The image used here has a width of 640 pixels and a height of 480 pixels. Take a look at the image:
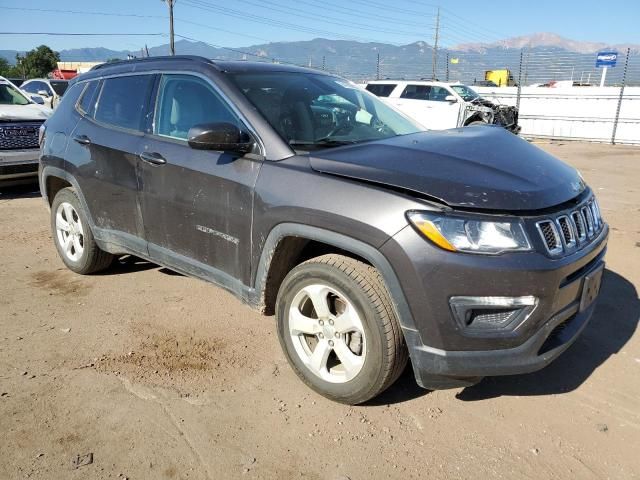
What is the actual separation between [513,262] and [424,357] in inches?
23.1

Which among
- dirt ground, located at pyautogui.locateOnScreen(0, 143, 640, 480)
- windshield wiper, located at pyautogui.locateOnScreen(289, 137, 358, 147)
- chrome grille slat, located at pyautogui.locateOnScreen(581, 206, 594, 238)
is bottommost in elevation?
dirt ground, located at pyautogui.locateOnScreen(0, 143, 640, 480)

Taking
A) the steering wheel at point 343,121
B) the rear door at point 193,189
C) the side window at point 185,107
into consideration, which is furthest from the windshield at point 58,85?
the steering wheel at point 343,121

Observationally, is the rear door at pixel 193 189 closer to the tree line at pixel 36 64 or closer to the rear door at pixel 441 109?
the rear door at pixel 441 109

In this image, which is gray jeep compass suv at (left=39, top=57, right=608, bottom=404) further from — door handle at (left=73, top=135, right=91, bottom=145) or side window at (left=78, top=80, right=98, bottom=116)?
side window at (left=78, top=80, right=98, bottom=116)

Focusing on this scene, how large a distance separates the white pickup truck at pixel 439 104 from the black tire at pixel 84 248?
35.9 feet

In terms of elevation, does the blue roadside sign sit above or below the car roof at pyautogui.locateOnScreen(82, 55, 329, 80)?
above

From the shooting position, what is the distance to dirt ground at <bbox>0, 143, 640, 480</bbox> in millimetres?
2416

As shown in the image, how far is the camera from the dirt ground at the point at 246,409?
2.42 meters

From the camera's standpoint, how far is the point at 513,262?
2.24 meters

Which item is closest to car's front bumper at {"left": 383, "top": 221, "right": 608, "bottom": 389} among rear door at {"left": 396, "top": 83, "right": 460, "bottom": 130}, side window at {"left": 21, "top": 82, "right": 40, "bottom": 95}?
rear door at {"left": 396, "top": 83, "right": 460, "bottom": 130}

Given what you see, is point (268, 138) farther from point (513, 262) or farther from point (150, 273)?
point (150, 273)

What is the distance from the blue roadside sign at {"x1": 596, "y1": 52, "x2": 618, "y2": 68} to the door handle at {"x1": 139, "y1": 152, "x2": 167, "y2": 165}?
2903cm

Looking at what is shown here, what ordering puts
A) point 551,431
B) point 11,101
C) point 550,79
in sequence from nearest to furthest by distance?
1. point 551,431
2. point 11,101
3. point 550,79

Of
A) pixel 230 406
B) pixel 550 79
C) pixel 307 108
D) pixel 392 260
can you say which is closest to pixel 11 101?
pixel 307 108
